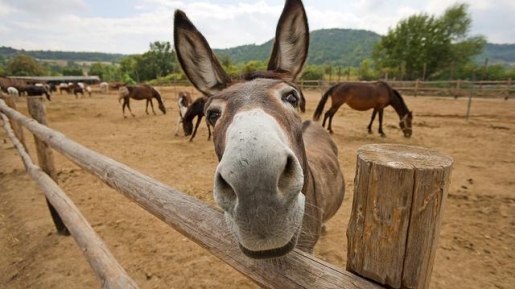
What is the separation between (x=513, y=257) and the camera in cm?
332

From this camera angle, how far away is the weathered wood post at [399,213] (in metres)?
0.84

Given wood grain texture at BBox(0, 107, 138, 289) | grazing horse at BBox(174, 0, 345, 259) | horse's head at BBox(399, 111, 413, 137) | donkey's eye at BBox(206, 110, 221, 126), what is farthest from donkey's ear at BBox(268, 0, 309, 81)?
horse's head at BBox(399, 111, 413, 137)

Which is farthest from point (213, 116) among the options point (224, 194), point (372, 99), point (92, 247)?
point (372, 99)

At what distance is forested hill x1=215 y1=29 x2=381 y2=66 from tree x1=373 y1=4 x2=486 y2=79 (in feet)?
244

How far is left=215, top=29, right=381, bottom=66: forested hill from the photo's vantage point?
125875 mm

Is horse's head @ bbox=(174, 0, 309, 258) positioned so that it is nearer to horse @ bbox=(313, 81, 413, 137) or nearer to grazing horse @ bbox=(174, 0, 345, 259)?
grazing horse @ bbox=(174, 0, 345, 259)

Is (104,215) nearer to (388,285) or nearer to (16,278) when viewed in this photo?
(16,278)

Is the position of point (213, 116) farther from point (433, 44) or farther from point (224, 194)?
point (433, 44)

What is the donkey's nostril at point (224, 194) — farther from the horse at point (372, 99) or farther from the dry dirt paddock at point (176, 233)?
the horse at point (372, 99)

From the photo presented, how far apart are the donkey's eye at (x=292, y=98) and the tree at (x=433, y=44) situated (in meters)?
45.2

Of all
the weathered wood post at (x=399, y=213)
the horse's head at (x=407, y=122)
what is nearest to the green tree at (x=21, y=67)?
the horse's head at (x=407, y=122)

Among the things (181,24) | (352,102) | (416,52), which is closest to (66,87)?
(352,102)

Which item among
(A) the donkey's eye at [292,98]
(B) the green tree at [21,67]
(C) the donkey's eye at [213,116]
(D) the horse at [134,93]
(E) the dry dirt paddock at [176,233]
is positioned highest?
(B) the green tree at [21,67]

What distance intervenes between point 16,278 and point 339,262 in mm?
4194
